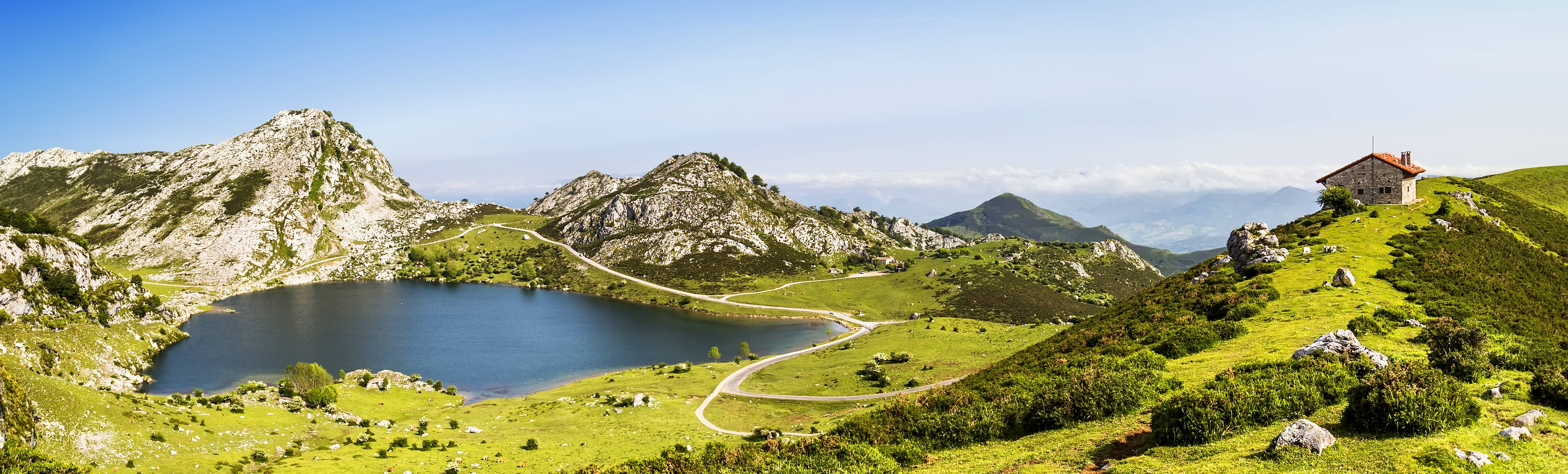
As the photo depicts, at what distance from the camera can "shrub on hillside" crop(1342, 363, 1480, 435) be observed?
734 inches

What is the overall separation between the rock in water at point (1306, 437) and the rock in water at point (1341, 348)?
887 centimetres

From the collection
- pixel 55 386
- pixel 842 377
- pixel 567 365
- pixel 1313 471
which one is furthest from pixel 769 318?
pixel 1313 471

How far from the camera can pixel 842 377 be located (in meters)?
78.9

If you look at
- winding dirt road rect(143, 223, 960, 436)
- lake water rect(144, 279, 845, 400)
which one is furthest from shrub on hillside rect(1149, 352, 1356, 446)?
lake water rect(144, 279, 845, 400)

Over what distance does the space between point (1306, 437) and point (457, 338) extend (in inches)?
5537

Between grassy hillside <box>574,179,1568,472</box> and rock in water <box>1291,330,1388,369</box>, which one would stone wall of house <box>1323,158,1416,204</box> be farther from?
rock in water <box>1291,330,1388,369</box>

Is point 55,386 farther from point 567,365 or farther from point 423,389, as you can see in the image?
point 567,365

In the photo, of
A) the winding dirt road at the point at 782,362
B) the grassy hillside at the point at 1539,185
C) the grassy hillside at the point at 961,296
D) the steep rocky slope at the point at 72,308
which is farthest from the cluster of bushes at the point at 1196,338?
the steep rocky slope at the point at 72,308

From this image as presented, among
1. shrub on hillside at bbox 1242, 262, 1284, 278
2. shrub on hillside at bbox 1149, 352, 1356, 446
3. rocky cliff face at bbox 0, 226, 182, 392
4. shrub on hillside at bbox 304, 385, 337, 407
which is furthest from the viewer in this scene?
rocky cliff face at bbox 0, 226, 182, 392

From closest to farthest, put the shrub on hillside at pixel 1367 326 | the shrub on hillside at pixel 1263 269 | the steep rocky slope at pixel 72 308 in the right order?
the shrub on hillside at pixel 1367 326 < the shrub on hillside at pixel 1263 269 < the steep rocky slope at pixel 72 308

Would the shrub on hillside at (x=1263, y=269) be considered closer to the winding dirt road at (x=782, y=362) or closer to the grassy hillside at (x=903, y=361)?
the winding dirt road at (x=782, y=362)

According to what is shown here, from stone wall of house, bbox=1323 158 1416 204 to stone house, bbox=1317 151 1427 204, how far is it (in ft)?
0.11

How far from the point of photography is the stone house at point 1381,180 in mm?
67688

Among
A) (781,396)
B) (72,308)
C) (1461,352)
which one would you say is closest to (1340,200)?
(1461,352)
